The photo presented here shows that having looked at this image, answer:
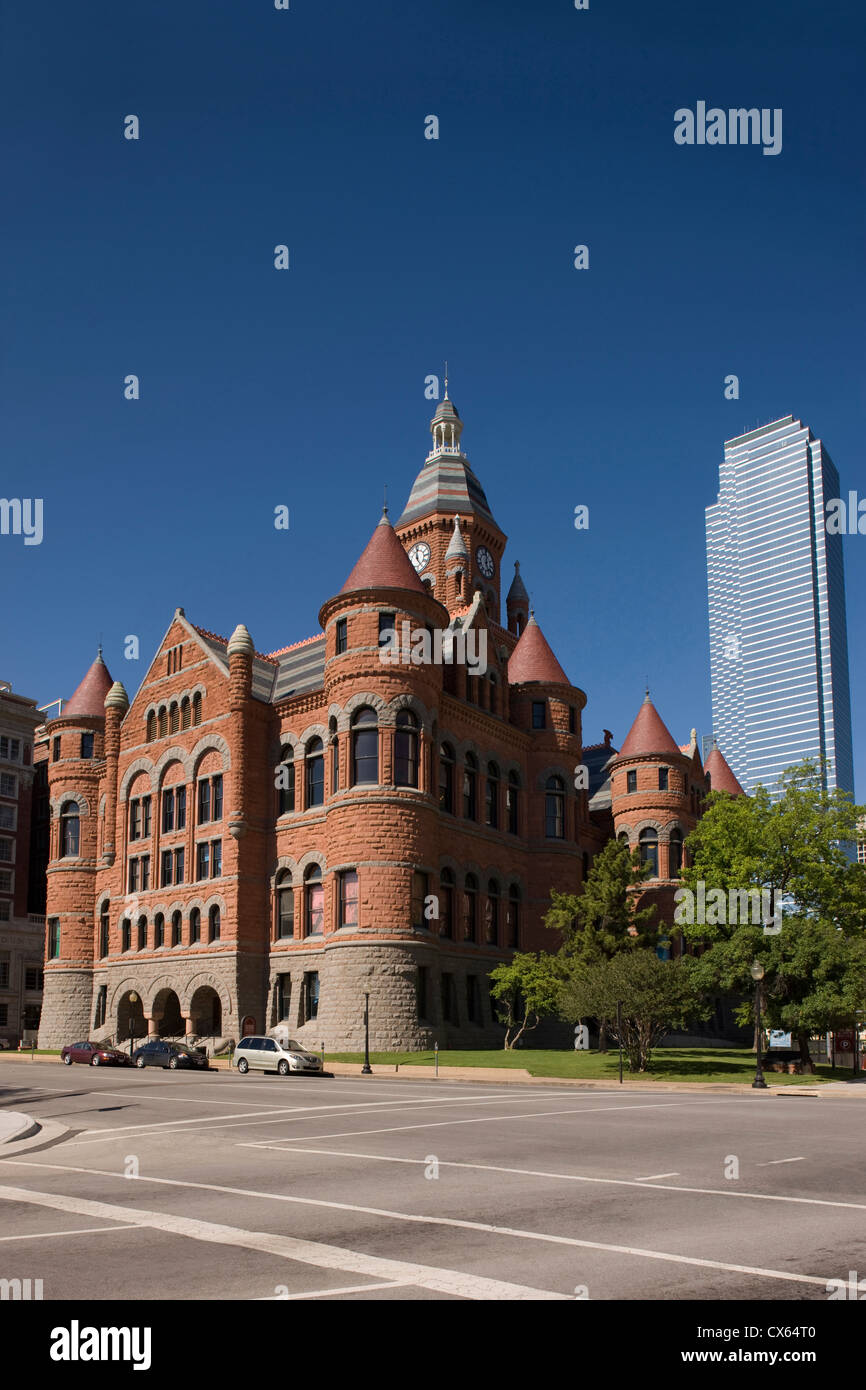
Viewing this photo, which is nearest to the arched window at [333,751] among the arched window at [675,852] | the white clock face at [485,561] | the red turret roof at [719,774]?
the arched window at [675,852]

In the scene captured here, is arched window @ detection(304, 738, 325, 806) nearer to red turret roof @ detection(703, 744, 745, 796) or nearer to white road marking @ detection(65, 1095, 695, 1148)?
white road marking @ detection(65, 1095, 695, 1148)

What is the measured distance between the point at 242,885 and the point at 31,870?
44.0 meters

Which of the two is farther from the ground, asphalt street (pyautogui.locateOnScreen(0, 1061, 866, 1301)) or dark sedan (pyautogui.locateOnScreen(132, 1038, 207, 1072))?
asphalt street (pyautogui.locateOnScreen(0, 1061, 866, 1301))

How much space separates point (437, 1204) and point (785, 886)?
41905 mm

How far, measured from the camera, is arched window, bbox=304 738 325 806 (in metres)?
51.7

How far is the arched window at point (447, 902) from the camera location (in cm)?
5112

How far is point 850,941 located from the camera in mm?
42875

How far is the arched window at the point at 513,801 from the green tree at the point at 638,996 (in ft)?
60.0

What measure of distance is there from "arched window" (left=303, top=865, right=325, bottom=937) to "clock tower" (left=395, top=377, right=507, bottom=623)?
2204 cm

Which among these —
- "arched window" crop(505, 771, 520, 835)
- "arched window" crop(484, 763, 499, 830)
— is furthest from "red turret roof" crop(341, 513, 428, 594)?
"arched window" crop(505, 771, 520, 835)

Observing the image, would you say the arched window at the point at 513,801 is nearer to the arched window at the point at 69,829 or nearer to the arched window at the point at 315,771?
the arched window at the point at 315,771

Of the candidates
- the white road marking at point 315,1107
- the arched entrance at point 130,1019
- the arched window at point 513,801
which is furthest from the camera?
the arched window at point 513,801

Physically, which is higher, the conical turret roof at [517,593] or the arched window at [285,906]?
the conical turret roof at [517,593]

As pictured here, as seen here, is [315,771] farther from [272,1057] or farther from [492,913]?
[272,1057]
